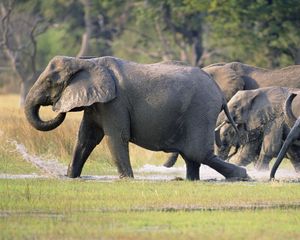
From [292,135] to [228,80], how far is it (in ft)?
25.3

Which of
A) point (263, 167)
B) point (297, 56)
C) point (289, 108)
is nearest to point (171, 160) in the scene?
point (263, 167)

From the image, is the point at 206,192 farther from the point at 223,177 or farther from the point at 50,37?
the point at 50,37

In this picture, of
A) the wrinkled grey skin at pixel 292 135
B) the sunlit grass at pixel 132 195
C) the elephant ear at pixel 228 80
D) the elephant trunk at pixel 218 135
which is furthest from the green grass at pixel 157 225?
the elephant ear at pixel 228 80

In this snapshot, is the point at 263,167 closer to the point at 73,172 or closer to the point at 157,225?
the point at 73,172

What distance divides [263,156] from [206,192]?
6.55m

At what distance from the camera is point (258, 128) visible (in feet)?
80.7

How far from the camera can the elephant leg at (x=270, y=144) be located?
2409cm

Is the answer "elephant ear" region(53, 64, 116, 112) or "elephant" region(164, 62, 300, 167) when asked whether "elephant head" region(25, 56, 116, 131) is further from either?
"elephant" region(164, 62, 300, 167)

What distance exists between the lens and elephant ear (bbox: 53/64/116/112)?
20.1m

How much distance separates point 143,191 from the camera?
58.4 ft

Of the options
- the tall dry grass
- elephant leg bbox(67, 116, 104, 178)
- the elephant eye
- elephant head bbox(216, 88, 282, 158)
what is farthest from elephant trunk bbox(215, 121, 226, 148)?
the elephant eye

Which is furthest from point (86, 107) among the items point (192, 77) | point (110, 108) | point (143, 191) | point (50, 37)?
point (50, 37)

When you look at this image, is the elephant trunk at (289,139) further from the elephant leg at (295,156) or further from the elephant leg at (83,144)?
the elephant leg at (295,156)

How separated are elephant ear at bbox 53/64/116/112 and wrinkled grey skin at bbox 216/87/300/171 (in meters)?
4.74
